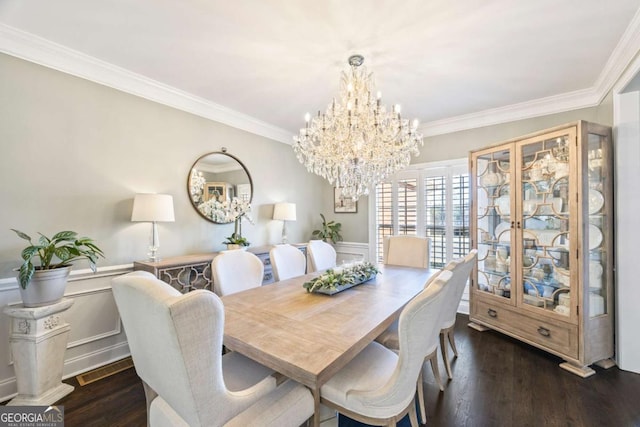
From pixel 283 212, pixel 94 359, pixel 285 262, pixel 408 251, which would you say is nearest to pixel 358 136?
pixel 285 262

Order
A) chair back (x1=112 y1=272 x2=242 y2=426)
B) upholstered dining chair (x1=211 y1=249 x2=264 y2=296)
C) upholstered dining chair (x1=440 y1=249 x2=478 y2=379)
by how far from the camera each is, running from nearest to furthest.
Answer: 1. chair back (x1=112 y1=272 x2=242 y2=426)
2. upholstered dining chair (x1=440 y1=249 x2=478 y2=379)
3. upholstered dining chair (x1=211 y1=249 x2=264 y2=296)

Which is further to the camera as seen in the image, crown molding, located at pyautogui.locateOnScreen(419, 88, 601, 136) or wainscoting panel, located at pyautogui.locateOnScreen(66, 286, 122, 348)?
crown molding, located at pyautogui.locateOnScreen(419, 88, 601, 136)

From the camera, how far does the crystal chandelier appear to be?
2178mm

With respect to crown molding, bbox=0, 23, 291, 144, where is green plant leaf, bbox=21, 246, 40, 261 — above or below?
below

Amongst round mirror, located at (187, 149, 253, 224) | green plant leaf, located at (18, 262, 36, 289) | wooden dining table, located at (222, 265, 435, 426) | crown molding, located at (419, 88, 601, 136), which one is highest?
crown molding, located at (419, 88, 601, 136)

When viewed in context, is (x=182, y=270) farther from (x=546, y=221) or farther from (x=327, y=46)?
(x=546, y=221)

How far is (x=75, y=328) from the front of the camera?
228cm

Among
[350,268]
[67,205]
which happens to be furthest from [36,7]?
[350,268]

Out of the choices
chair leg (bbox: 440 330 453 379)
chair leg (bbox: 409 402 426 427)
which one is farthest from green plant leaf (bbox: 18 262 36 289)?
chair leg (bbox: 440 330 453 379)

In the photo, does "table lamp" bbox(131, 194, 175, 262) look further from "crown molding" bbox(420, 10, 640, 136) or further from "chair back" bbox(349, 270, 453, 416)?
"crown molding" bbox(420, 10, 640, 136)

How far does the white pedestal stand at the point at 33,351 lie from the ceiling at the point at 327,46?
191 cm

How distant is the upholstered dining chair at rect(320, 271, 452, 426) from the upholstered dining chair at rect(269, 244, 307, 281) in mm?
1247

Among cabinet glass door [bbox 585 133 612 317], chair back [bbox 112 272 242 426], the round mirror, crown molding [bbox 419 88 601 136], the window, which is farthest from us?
the window

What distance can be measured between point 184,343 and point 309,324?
2.25ft
